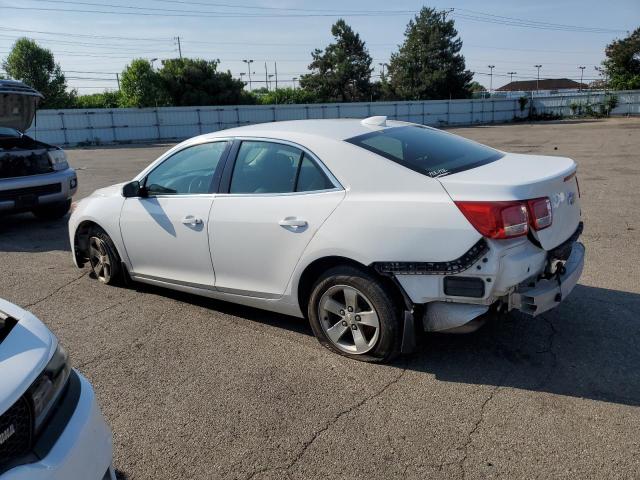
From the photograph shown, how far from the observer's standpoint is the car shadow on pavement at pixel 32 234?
7238 millimetres

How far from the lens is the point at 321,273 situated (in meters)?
3.70

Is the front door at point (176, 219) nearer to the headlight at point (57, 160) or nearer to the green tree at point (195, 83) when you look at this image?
the headlight at point (57, 160)

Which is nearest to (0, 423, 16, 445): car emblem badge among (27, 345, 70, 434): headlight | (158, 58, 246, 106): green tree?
(27, 345, 70, 434): headlight

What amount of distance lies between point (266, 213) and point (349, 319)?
94cm

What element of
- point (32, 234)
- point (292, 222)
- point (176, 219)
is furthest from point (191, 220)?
point (32, 234)

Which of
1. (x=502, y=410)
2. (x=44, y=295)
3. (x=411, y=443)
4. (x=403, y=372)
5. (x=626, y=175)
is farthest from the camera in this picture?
(x=626, y=175)

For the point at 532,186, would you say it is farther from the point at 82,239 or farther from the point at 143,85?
the point at 143,85

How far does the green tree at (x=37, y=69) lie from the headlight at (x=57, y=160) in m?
51.5

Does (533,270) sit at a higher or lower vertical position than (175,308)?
higher

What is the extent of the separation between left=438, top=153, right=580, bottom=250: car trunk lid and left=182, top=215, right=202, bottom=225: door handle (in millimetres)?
1906

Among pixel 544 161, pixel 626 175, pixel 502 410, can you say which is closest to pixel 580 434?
pixel 502 410

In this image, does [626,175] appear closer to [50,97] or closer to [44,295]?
[44,295]

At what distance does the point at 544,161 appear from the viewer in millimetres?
3922

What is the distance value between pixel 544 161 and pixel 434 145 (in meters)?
0.79
